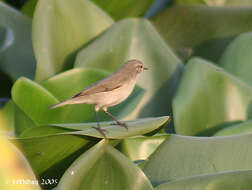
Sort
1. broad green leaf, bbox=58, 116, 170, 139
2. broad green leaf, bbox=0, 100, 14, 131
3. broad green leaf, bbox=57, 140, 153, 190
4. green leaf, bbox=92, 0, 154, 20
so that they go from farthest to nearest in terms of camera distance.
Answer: green leaf, bbox=92, 0, 154, 20
broad green leaf, bbox=0, 100, 14, 131
broad green leaf, bbox=58, 116, 170, 139
broad green leaf, bbox=57, 140, 153, 190

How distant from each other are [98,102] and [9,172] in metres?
1.11

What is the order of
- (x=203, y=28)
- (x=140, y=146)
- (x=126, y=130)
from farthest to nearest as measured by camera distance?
(x=203, y=28)
(x=140, y=146)
(x=126, y=130)

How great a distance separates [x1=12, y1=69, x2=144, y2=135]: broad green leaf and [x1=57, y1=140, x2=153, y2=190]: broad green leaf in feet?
2.95

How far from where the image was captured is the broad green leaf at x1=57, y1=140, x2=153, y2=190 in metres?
2.00

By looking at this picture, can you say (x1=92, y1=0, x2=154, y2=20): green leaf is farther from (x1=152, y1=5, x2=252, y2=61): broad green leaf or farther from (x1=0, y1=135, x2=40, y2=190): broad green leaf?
(x1=0, y1=135, x2=40, y2=190): broad green leaf

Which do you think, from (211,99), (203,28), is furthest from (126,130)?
(203,28)

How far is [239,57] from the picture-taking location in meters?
3.71

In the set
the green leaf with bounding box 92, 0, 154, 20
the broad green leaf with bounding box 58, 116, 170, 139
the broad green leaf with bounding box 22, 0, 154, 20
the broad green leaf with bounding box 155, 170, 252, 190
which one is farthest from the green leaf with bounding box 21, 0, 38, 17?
the broad green leaf with bounding box 155, 170, 252, 190

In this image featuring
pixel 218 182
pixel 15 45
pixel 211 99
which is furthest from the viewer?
pixel 15 45

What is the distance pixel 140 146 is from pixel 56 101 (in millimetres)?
585

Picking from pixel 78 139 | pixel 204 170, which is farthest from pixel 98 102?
pixel 204 170

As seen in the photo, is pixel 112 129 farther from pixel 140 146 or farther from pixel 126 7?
pixel 126 7

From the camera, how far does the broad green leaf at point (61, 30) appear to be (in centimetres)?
336

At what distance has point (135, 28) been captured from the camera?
11.9 ft
